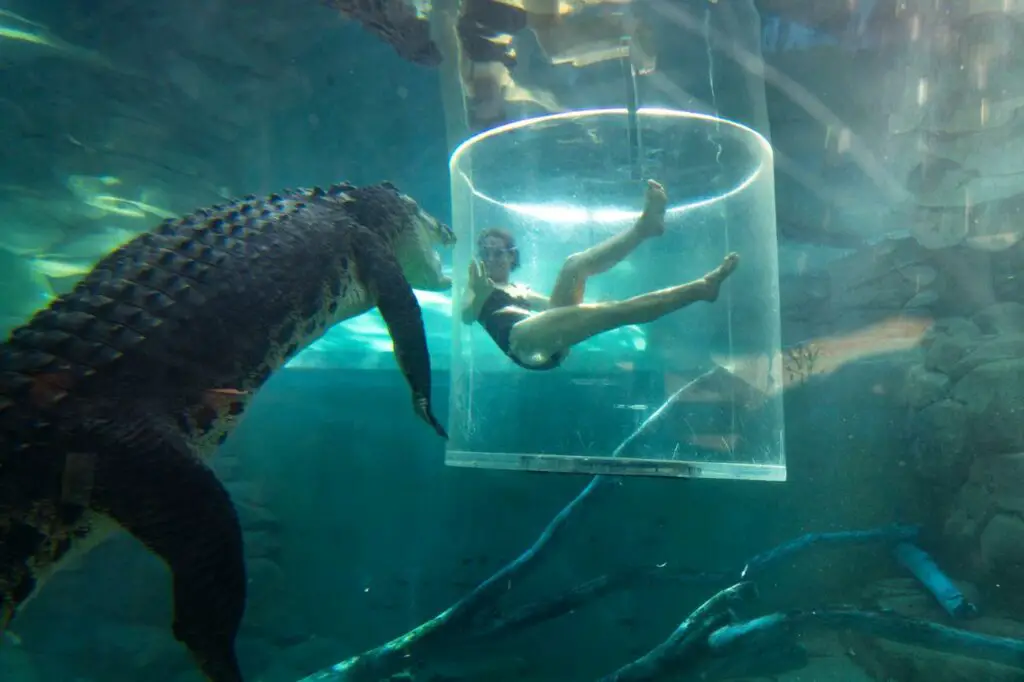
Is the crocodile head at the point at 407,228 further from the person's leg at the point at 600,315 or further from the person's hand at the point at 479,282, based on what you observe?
the person's leg at the point at 600,315

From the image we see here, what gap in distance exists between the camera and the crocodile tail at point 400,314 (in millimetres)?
3342

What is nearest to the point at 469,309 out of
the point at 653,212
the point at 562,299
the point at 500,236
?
the point at 500,236

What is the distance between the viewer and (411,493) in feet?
35.4

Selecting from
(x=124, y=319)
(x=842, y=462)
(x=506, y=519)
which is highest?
(x=124, y=319)

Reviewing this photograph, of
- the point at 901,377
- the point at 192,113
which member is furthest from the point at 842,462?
the point at 192,113

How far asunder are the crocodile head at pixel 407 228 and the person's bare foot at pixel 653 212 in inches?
63.5

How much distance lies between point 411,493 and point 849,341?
8.30 metres

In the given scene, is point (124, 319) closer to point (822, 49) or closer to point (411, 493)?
point (822, 49)

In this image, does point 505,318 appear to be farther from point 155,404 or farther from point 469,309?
point 155,404

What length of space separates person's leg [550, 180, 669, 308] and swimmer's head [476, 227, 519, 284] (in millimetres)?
483

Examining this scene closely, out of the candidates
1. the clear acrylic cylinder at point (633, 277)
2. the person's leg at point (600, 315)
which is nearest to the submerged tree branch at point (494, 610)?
the clear acrylic cylinder at point (633, 277)

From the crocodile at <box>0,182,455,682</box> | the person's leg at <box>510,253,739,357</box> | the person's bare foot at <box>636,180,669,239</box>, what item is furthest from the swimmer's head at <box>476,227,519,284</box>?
the crocodile at <box>0,182,455,682</box>

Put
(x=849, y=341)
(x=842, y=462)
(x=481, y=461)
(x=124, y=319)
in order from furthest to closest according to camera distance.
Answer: (x=849, y=341)
(x=842, y=462)
(x=481, y=461)
(x=124, y=319)

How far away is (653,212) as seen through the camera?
4938mm
